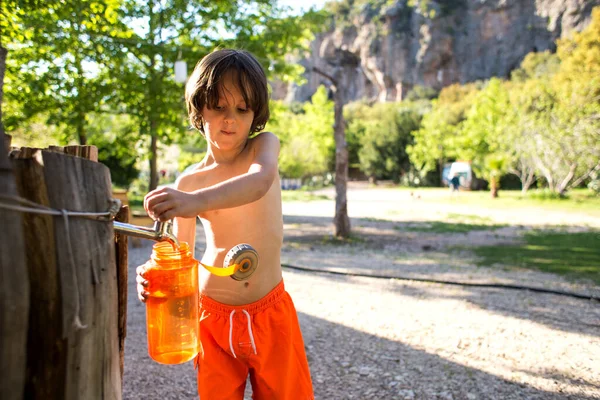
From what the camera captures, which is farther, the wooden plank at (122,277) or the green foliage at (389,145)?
the green foliage at (389,145)

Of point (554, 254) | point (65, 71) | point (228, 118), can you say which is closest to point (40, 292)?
point (228, 118)

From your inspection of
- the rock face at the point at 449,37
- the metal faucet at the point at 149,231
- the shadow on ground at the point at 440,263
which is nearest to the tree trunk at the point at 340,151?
the shadow on ground at the point at 440,263

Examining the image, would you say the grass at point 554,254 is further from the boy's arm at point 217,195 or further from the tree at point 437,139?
the tree at point 437,139

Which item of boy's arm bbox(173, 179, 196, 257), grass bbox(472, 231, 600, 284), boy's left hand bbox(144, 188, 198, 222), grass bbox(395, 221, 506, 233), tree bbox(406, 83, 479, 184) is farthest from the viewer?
tree bbox(406, 83, 479, 184)

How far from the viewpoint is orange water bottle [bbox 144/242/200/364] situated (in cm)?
144

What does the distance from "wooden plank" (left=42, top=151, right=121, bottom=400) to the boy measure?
653mm

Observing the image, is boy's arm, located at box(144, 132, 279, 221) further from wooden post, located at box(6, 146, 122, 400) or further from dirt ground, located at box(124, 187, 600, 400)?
dirt ground, located at box(124, 187, 600, 400)

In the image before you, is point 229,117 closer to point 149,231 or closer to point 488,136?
point 149,231

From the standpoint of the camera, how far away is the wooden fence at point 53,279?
88 cm

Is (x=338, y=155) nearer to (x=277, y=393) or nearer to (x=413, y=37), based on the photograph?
(x=277, y=393)

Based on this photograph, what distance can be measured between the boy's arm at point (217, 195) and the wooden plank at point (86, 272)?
0.17m

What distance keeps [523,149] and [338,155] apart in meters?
17.6

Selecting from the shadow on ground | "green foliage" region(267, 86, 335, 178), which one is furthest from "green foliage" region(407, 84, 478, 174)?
the shadow on ground

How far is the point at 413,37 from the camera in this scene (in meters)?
72.6
